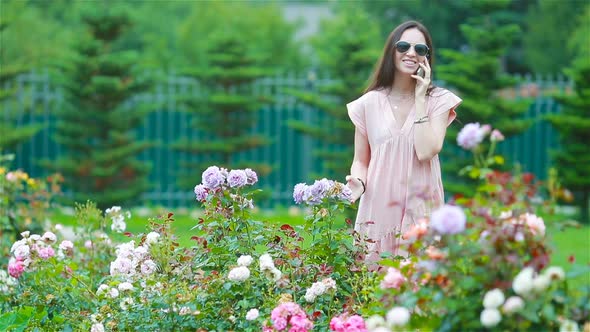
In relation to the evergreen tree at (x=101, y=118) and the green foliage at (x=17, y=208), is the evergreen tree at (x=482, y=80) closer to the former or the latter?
the evergreen tree at (x=101, y=118)

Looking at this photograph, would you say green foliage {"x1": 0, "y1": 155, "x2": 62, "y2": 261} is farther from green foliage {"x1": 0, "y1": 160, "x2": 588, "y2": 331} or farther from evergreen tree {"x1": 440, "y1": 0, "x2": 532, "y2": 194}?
evergreen tree {"x1": 440, "y1": 0, "x2": 532, "y2": 194}

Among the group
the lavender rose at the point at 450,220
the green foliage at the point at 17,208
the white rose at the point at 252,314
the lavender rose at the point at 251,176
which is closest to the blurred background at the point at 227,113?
the green foliage at the point at 17,208

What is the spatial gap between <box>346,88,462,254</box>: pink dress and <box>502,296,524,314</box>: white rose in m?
1.69

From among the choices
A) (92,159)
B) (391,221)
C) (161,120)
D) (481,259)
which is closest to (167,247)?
(391,221)

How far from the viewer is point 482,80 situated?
1279cm

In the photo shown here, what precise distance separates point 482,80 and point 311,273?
9211 millimetres

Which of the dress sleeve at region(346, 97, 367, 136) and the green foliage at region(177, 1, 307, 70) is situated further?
the green foliage at region(177, 1, 307, 70)

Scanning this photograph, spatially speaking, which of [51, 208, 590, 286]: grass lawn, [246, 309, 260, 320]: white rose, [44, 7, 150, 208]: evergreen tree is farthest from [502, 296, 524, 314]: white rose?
[44, 7, 150, 208]: evergreen tree

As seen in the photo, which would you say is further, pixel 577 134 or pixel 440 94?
pixel 577 134

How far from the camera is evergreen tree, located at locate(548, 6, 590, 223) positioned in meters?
12.8

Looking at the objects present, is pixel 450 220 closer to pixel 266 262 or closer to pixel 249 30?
pixel 266 262

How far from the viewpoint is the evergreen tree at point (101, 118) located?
1216 cm

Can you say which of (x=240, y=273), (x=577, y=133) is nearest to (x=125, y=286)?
(x=240, y=273)

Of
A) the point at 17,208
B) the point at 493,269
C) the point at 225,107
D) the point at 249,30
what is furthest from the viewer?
the point at 249,30
